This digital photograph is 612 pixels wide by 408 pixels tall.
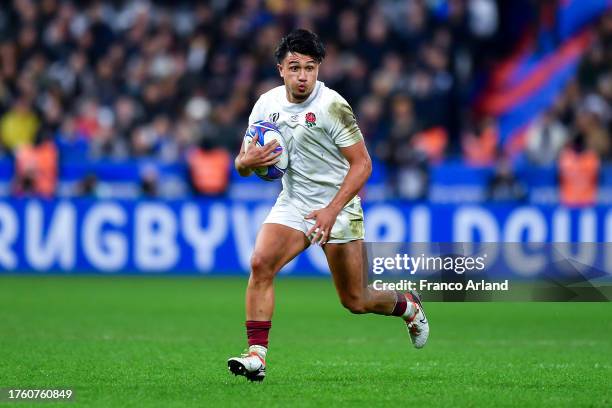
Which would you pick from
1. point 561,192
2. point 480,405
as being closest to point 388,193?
point 561,192

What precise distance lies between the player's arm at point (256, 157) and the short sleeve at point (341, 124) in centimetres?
40

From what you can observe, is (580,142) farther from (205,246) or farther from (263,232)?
(263,232)

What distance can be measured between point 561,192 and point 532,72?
14.1 feet

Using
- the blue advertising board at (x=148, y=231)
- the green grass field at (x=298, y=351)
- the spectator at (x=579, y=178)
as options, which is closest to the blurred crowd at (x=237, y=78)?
the spectator at (x=579, y=178)

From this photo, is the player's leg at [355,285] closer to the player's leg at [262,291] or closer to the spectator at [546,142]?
the player's leg at [262,291]

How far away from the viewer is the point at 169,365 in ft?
28.3

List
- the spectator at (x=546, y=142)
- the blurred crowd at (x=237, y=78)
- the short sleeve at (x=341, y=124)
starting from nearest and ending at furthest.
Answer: the short sleeve at (x=341, y=124) < the spectator at (x=546, y=142) < the blurred crowd at (x=237, y=78)

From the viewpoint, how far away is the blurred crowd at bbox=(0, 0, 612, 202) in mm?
19047

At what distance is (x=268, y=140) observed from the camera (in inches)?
305

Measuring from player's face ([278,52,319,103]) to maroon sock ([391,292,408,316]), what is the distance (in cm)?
164

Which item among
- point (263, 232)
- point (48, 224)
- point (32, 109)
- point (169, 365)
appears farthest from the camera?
point (32, 109)

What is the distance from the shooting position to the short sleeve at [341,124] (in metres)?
7.81

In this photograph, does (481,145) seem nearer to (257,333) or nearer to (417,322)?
(417,322)

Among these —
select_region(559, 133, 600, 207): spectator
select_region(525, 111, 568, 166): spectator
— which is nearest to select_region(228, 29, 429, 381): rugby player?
select_region(559, 133, 600, 207): spectator
